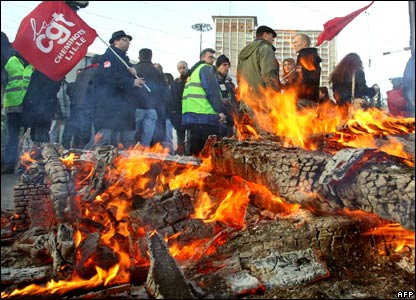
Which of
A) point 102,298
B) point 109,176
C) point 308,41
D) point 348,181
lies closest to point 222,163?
point 109,176

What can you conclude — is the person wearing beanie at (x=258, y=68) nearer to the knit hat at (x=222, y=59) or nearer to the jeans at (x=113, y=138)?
the knit hat at (x=222, y=59)

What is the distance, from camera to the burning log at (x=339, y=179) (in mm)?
2652

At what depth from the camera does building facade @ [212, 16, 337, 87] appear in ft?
16.3

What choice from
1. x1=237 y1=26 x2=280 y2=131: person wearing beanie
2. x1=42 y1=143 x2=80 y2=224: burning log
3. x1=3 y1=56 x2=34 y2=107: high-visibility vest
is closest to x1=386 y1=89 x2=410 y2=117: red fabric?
x1=237 y1=26 x2=280 y2=131: person wearing beanie

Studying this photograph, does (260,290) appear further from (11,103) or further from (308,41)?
(308,41)

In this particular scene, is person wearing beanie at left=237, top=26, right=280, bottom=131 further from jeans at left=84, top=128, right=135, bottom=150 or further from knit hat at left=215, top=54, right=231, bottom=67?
jeans at left=84, top=128, right=135, bottom=150

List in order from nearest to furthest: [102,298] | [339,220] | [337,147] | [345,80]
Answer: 1. [102,298]
2. [339,220]
3. [337,147]
4. [345,80]

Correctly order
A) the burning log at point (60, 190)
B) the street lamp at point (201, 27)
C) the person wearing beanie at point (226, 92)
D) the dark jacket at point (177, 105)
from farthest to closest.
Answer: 1. the dark jacket at point (177, 105)
2. the person wearing beanie at point (226, 92)
3. the street lamp at point (201, 27)
4. the burning log at point (60, 190)

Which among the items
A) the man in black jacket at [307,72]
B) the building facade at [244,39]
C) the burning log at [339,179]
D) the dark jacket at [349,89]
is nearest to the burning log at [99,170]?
the burning log at [339,179]

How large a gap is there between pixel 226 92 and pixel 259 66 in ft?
4.45

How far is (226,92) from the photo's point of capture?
6578 mm

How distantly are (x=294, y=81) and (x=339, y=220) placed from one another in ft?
10.2

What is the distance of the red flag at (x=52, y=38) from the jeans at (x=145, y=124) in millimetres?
2629

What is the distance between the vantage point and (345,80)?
6.23 m
